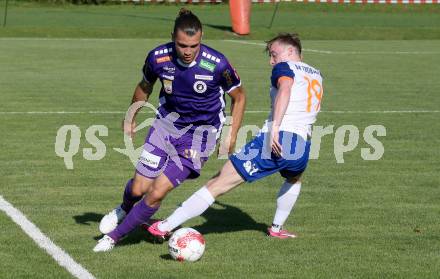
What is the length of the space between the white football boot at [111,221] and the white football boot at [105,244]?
33 cm

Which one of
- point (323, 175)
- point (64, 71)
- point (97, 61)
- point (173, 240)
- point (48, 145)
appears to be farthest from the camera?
point (97, 61)

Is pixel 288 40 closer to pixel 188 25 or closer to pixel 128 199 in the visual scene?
pixel 188 25

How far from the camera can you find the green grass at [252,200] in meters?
8.55

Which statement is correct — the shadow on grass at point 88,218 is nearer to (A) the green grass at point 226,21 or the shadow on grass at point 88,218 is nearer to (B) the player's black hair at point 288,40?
(B) the player's black hair at point 288,40

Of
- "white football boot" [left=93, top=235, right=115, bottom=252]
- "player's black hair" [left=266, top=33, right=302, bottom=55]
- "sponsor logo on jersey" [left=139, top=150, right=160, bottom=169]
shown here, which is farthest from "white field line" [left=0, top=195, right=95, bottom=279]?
"player's black hair" [left=266, top=33, right=302, bottom=55]

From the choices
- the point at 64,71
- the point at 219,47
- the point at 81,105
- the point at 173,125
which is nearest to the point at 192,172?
the point at 173,125

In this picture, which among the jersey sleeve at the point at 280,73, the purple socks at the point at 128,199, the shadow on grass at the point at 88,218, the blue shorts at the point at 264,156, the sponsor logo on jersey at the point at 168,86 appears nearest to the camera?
the jersey sleeve at the point at 280,73

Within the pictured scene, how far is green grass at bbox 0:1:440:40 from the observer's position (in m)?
38.3

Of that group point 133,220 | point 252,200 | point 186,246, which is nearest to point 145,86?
point 133,220

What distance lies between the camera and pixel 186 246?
28.0 feet

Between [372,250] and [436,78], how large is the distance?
1763 centimetres

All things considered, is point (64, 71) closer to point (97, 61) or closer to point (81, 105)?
point (97, 61)

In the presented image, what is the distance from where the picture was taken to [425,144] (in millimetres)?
15680

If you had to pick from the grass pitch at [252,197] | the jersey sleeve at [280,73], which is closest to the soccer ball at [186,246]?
the grass pitch at [252,197]
